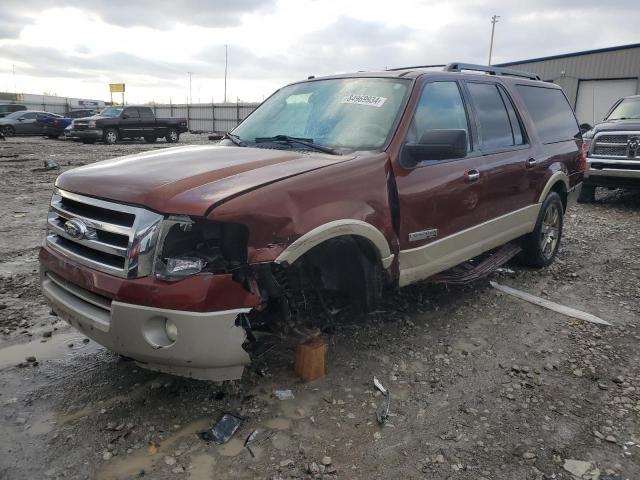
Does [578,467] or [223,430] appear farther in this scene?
[223,430]

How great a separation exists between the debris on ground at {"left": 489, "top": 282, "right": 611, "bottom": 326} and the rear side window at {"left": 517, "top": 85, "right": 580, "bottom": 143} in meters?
1.54

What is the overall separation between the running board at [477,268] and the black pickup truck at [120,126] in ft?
69.2

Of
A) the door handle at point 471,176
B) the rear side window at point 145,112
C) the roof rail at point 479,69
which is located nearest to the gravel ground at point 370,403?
the door handle at point 471,176

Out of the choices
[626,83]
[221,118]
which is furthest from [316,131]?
[221,118]

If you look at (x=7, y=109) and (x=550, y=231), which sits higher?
(x=7, y=109)

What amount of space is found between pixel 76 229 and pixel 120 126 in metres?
21.9

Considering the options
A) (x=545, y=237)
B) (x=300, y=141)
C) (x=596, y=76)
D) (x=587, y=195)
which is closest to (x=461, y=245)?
(x=300, y=141)

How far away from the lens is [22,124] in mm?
26234

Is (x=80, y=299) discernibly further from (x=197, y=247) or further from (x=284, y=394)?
(x=284, y=394)

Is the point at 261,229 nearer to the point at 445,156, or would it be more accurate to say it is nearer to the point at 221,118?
the point at 445,156

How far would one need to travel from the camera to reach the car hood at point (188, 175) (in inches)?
96.0

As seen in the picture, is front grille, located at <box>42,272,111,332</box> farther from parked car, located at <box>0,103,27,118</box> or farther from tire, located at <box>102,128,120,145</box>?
parked car, located at <box>0,103,27,118</box>

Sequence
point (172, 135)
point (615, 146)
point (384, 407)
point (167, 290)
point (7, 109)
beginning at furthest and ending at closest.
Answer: point (7, 109) → point (172, 135) → point (615, 146) → point (384, 407) → point (167, 290)

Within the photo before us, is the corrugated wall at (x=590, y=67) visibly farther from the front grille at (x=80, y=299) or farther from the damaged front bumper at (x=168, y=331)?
the front grille at (x=80, y=299)
